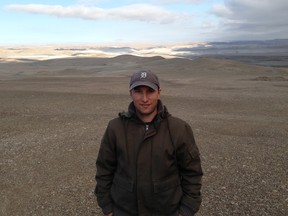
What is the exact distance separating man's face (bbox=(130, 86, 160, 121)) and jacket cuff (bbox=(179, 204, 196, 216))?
28.6 inches

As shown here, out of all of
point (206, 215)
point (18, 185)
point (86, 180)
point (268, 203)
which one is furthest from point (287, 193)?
point (18, 185)

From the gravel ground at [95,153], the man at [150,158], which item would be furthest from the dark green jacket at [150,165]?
the gravel ground at [95,153]

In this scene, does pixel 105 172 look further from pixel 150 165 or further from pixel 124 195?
pixel 150 165

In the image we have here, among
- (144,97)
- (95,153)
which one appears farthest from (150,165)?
(95,153)

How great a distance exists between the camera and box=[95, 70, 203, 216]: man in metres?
2.61

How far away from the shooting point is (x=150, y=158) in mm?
2609

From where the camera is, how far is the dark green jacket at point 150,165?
103 inches

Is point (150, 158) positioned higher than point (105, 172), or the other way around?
point (150, 158)

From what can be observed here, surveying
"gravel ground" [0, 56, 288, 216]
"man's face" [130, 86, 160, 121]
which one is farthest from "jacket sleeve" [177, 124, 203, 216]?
"gravel ground" [0, 56, 288, 216]

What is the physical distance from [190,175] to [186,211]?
0.90 feet

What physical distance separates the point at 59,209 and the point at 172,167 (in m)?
2.81

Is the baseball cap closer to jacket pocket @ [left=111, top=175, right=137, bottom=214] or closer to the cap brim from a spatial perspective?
the cap brim

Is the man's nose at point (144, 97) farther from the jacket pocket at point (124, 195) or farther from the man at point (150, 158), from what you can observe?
the jacket pocket at point (124, 195)

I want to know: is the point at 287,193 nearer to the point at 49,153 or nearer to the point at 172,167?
the point at 172,167
